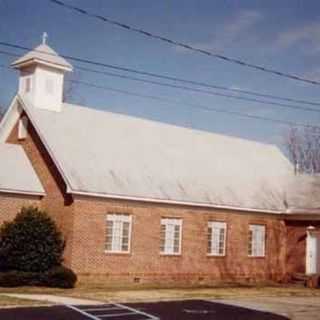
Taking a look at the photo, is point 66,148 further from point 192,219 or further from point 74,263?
point 192,219

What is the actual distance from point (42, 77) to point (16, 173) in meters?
5.60

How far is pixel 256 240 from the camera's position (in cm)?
3678

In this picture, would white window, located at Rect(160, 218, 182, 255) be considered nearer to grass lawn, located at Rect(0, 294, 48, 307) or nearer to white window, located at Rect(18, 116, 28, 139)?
white window, located at Rect(18, 116, 28, 139)

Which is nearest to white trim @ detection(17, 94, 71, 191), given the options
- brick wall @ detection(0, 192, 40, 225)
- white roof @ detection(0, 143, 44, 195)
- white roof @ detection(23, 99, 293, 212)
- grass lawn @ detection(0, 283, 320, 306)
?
white roof @ detection(23, 99, 293, 212)

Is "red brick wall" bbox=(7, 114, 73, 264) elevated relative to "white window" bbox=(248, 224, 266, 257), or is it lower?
elevated

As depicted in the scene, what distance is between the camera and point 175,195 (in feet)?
107

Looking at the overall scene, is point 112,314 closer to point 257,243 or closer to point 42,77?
point 42,77

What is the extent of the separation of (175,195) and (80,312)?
13808 mm

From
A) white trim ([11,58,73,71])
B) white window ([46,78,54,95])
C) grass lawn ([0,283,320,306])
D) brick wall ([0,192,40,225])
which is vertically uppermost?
white trim ([11,58,73,71])

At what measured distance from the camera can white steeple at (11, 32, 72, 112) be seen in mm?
33062

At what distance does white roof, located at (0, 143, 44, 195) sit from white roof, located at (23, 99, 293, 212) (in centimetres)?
176

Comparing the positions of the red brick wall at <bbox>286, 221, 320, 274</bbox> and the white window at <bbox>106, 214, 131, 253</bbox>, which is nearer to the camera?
the white window at <bbox>106, 214, 131, 253</bbox>

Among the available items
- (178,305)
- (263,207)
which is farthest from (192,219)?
(178,305)

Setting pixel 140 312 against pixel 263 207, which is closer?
pixel 140 312
